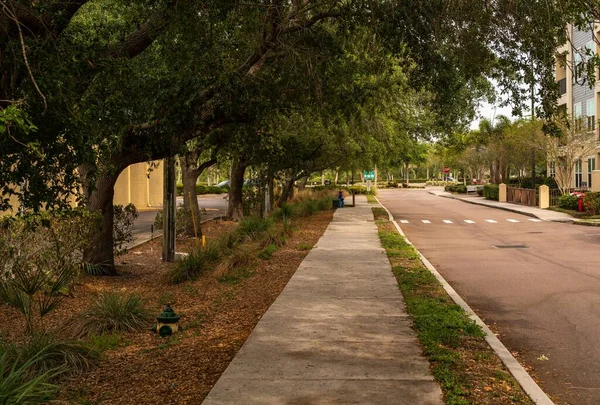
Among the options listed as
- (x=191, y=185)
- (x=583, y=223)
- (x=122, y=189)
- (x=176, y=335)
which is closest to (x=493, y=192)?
(x=583, y=223)

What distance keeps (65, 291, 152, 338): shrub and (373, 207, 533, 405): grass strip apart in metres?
3.56

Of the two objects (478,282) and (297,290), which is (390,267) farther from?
(297,290)

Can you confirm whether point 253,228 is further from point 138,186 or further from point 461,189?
point 461,189

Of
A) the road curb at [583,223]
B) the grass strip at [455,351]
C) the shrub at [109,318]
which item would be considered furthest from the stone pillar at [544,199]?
the shrub at [109,318]

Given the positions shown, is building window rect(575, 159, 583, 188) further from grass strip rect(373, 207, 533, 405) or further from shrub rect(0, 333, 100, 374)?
shrub rect(0, 333, 100, 374)

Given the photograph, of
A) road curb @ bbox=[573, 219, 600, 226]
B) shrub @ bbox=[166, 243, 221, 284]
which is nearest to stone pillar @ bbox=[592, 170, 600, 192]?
road curb @ bbox=[573, 219, 600, 226]

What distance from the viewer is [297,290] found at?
423 inches

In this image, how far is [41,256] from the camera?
10320 mm

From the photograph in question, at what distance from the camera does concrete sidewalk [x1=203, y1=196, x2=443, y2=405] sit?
5422 millimetres

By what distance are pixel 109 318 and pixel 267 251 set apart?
7.97 metres

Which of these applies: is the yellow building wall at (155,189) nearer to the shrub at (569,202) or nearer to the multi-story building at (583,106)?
the shrub at (569,202)

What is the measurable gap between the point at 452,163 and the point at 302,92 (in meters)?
80.5

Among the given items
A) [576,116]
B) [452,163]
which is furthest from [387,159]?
[452,163]

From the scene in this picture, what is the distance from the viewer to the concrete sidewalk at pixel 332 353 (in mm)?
5422
